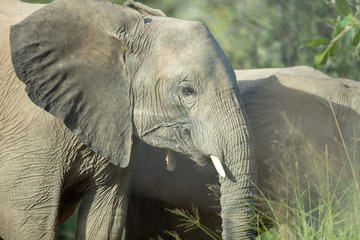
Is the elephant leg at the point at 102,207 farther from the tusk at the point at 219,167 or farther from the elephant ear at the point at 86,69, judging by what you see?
the tusk at the point at 219,167

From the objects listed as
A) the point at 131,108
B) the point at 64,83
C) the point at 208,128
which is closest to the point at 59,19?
the point at 64,83

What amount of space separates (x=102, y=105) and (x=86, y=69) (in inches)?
8.5

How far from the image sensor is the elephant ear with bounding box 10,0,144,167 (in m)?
4.04

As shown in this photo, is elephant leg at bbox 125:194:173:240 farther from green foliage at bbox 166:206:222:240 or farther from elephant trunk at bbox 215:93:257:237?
elephant trunk at bbox 215:93:257:237

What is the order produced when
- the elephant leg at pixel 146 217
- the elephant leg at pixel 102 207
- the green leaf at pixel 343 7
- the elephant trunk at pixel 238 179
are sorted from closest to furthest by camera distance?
the elephant trunk at pixel 238 179 → the green leaf at pixel 343 7 → the elephant leg at pixel 102 207 → the elephant leg at pixel 146 217

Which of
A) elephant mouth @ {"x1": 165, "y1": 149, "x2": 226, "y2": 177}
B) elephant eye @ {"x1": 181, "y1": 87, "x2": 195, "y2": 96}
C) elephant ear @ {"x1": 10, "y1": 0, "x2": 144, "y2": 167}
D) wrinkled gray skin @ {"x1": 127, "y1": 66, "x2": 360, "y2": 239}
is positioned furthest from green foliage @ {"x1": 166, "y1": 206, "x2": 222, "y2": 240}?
elephant eye @ {"x1": 181, "y1": 87, "x2": 195, "y2": 96}

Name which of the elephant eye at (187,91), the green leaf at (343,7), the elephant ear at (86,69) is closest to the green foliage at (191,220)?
the elephant ear at (86,69)

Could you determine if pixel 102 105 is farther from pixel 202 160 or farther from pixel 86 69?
pixel 202 160

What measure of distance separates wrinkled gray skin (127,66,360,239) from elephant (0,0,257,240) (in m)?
0.95

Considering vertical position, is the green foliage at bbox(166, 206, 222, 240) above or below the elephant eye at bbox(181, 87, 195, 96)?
below

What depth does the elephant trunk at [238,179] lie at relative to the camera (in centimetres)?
391

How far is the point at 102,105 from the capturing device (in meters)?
4.14

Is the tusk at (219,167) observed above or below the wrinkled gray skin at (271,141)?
above

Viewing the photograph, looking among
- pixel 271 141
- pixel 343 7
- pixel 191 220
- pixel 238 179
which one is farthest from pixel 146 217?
pixel 343 7
